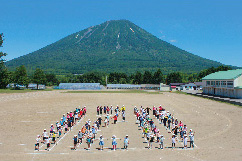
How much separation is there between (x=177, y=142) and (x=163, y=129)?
4.58 m

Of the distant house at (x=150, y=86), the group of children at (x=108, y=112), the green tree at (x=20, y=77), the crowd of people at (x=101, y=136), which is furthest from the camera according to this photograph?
the distant house at (x=150, y=86)

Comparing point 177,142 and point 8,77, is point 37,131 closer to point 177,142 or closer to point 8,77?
point 177,142

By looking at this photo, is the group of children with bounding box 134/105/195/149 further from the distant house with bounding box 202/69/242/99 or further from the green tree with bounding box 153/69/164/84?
the green tree with bounding box 153/69/164/84

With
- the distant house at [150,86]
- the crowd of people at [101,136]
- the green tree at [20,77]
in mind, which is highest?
the green tree at [20,77]

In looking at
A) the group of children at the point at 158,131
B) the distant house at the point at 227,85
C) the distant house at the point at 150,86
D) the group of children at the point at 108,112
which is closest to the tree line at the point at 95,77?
the distant house at the point at 150,86

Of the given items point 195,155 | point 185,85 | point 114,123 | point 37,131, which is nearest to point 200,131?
point 195,155

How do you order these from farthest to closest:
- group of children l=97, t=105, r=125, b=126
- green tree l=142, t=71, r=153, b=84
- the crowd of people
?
green tree l=142, t=71, r=153, b=84, group of children l=97, t=105, r=125, b=126, the crowd of people

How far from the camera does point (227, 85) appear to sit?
58.8m

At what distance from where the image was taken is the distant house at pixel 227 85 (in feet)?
182

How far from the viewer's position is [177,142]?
19.8 meters

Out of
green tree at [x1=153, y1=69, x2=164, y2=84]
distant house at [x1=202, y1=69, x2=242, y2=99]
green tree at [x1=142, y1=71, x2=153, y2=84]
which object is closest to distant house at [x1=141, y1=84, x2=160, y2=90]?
green tree at [x1=153, y1=69, x2=164, y2=84]

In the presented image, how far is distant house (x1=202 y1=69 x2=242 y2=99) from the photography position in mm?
55594

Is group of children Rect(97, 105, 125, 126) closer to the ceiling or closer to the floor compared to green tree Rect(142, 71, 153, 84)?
closer to the floor

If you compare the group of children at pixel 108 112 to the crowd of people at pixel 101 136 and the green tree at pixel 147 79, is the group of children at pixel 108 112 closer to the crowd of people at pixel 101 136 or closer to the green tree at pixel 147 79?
the crowd of people at pixel 101 136
